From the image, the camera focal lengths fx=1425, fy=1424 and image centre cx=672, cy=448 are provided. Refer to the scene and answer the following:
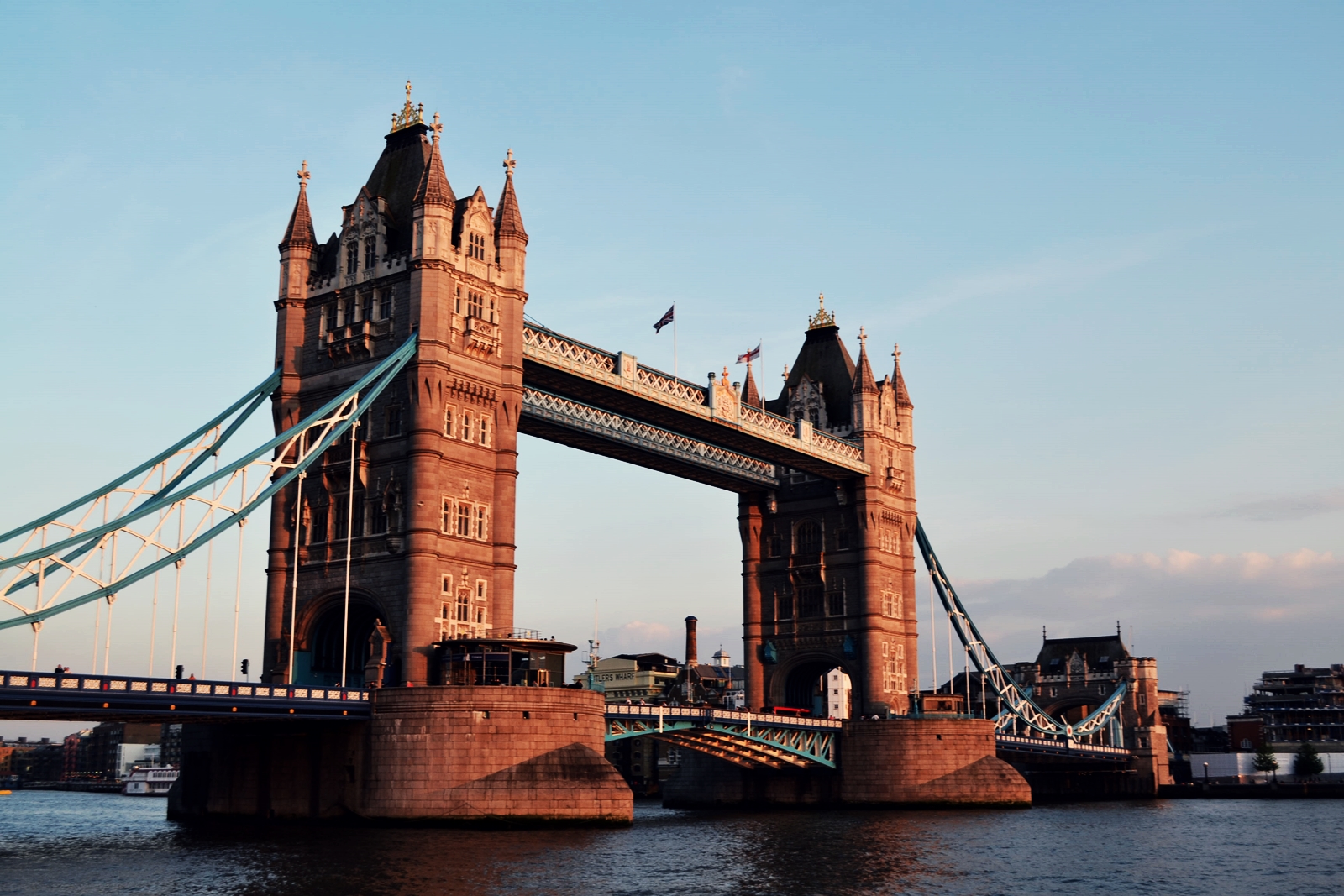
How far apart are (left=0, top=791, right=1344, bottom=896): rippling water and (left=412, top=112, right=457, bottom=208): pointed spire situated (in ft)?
108

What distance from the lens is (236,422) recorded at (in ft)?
248

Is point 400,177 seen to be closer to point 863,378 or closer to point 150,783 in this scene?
point 863,378

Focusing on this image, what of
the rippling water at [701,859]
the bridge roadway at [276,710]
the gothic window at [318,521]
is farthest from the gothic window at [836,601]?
the gothic window at [318,521]

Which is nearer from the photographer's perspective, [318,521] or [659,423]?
[318,521]

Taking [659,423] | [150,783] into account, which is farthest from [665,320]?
[150,783]

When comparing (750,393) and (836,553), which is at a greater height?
(750,393)

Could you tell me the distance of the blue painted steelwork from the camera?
182ft

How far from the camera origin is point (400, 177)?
80.6 meters

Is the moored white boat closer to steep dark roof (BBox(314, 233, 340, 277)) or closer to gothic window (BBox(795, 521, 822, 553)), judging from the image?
gothic window (BBox(795, 521, 822, 553))

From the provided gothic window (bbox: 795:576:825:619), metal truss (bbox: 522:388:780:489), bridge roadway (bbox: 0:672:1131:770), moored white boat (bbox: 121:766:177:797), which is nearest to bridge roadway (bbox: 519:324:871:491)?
metal truss (bbox: 522:388:780:489)

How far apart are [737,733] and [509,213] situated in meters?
35.4

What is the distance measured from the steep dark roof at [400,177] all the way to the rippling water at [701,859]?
32.0 meters

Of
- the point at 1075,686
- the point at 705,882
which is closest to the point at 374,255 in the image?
the point at 705,882

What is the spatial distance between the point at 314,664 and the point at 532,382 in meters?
21.1
